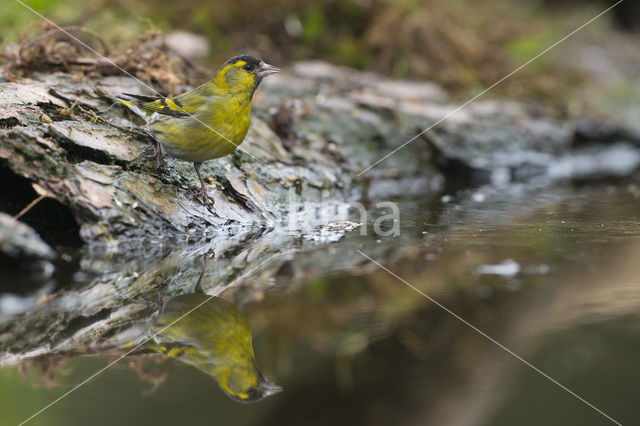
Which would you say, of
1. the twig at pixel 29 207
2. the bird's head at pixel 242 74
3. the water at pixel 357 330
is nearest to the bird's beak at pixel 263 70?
the bird's head at pixel 242 74

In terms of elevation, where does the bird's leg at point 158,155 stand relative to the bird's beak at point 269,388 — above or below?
above

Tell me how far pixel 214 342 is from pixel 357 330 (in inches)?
21.9

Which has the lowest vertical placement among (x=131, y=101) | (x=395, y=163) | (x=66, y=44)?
(x=395, y=163)

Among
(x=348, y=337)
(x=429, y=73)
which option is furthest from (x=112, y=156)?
(x=429, y=73)

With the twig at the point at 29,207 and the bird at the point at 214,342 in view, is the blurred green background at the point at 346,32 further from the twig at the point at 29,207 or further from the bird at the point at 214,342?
the bird at the point at 214,342

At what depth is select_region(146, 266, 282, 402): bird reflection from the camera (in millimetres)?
2117

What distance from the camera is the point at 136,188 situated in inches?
156

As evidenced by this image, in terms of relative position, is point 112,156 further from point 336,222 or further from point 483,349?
point 483,349

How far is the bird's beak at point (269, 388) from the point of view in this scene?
80.8 inches

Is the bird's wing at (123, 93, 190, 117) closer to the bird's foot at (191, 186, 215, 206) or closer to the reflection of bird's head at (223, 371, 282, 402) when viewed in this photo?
the bird's foot at (191, 186, 215, 206)

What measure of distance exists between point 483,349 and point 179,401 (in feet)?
3.54

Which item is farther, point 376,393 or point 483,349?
point 483,349

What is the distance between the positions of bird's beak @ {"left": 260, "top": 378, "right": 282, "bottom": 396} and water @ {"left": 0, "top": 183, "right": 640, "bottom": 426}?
0.03 meters

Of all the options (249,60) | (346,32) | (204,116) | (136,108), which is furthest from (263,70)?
(346,32)
